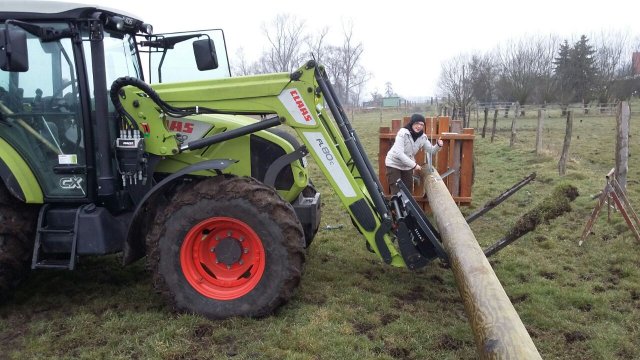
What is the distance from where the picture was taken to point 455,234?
4188 millimetres

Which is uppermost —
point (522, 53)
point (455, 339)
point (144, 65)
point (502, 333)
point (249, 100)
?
point (522, 53)

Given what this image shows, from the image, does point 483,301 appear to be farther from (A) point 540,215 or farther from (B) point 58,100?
(B) point 58,100

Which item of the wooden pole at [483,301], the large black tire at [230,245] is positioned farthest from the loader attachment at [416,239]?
the large black tire at [230,245]

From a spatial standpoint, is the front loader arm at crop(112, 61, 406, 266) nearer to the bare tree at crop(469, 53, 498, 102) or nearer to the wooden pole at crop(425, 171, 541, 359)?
the wooden pole at crop(425, 171, 541, 359)

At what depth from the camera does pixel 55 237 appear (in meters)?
4.24

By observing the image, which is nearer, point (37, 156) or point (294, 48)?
point (37, 156)

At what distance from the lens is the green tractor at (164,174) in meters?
4.00

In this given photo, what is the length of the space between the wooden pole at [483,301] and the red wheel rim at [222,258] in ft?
5.12

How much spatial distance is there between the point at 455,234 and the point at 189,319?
2.30 metres

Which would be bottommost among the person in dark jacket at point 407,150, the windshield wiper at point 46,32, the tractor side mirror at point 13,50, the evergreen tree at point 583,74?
the person in dark jacket at point 407,150

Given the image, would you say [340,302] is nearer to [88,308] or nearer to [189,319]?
[189,319]

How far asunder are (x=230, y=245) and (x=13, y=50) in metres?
2.11

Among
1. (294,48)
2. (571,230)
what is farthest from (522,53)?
(571,230)

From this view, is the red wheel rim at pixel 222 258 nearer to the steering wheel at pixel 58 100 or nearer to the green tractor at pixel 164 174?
the green tractor at pixel 164 174
